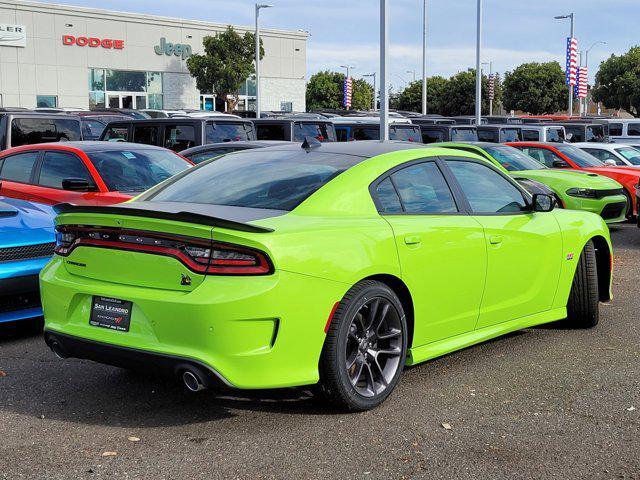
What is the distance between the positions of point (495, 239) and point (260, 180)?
1593 millimetres

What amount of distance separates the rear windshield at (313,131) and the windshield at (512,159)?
5.04 meters

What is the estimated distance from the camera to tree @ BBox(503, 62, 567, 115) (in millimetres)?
67312

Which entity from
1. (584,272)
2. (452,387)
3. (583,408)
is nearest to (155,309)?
(452,387)

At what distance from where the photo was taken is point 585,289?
6.52 m

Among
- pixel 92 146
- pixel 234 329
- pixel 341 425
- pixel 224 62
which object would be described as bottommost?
pixel 341 425

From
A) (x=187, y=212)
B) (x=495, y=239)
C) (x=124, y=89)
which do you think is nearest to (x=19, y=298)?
(x=187, y=212)

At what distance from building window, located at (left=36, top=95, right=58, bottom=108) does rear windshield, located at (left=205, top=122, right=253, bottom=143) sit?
126 feet

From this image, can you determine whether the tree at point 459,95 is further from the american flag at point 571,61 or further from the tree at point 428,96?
the american flag at point 571,61

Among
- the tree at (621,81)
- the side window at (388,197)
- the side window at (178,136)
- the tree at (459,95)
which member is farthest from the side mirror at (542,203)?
the tree at (459,95)

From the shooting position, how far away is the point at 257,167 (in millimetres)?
5293

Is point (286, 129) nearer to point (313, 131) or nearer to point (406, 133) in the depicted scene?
point (313, 131)

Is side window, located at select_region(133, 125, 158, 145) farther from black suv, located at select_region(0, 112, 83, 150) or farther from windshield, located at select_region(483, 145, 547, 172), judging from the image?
windshield, located at select_region(483, 145, 547, 172)

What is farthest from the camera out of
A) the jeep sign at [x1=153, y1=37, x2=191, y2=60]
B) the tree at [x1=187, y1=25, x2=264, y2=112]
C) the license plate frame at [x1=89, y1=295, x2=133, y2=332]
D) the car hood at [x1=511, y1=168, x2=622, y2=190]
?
the jeep sign at [x1=153, y1=37, x2=191, y2=60]

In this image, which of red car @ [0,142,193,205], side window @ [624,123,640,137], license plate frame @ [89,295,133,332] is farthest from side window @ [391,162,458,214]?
side window @ [624,123,640,137]
